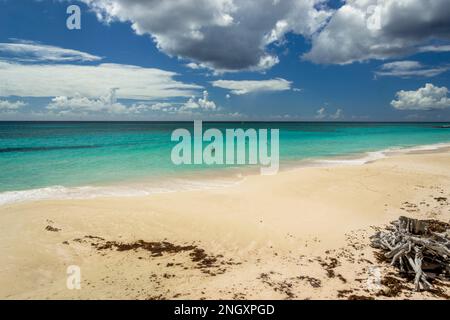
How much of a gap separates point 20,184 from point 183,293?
16697 mm

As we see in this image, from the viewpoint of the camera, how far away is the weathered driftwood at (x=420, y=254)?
307 inches

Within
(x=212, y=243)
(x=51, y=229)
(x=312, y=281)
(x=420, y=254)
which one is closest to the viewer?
(x=312, y=281)

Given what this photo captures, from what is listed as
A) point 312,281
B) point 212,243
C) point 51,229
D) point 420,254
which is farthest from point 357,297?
point 51,229

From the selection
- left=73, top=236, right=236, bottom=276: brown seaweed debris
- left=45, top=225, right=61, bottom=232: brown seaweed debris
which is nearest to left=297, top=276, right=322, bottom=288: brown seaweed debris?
left=73, top=236, right=236, bottom=276: brown seaweed debris

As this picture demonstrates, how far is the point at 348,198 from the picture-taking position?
613 inches

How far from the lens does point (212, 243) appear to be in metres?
10.4

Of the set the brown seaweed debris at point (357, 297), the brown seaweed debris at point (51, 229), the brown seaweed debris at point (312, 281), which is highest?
the brown seaweed debris at point (51, 229)

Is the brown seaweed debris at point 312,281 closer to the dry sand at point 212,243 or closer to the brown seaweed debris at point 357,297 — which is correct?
the dry sand at point 212,243

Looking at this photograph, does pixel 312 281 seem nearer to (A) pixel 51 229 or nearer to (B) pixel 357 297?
(B) pixel 357 297

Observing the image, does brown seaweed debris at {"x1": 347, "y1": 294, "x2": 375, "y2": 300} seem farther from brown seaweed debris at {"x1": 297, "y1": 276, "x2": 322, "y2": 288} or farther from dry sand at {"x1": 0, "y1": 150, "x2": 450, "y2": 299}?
brown seaweed debris at {"x1": 297, "y1": 276, "x2": 322, "y2": 288}

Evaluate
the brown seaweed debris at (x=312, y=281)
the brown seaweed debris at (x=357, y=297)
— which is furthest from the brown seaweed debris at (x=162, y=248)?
the brown seaweed debris at (x=357, y=297)

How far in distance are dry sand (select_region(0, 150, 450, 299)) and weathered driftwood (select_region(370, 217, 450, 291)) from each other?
0.46 metres

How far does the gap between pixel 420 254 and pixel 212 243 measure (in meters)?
6.13

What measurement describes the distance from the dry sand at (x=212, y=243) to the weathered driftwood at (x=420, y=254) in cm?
46
